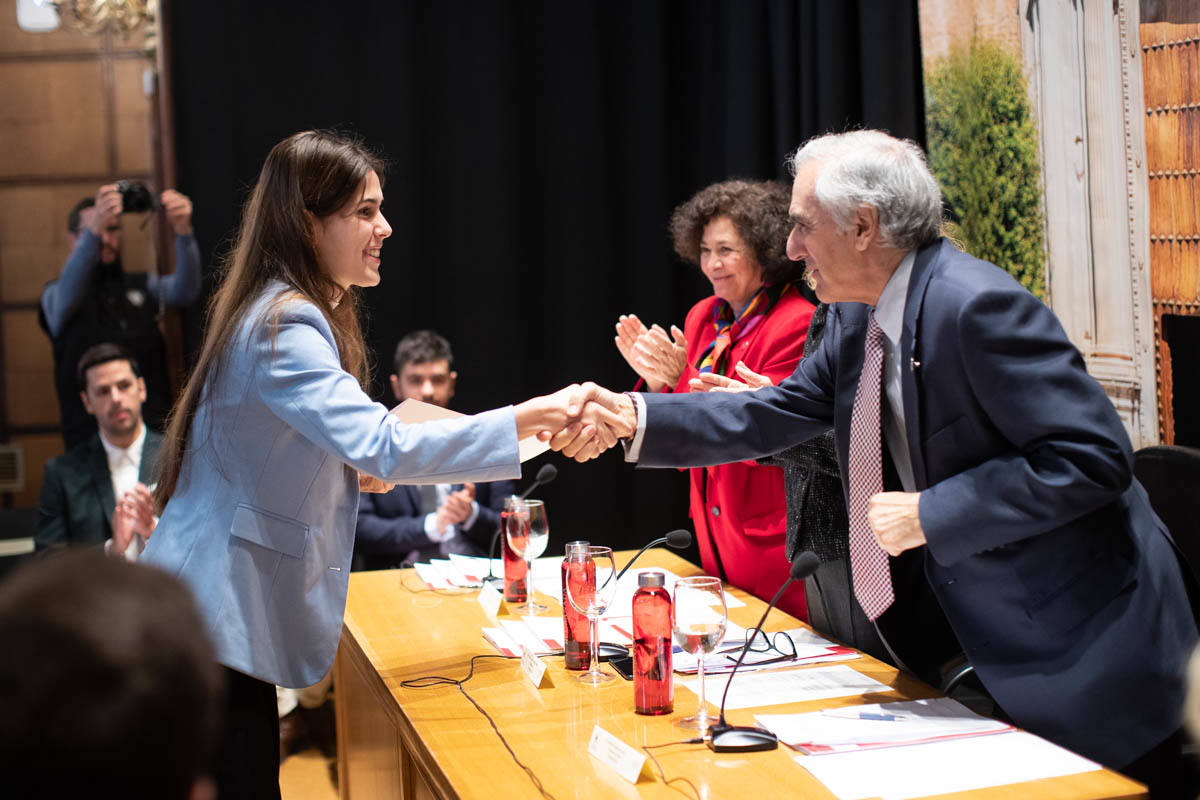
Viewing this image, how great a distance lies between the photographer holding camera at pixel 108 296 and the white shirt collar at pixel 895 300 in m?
3.15

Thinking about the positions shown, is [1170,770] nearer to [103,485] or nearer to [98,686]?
[98,686]

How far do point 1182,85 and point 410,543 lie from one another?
2.64 m

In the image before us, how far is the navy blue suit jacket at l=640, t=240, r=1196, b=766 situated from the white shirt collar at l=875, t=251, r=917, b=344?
3.4 inches

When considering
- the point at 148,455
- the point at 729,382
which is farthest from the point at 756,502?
the point at 148,455

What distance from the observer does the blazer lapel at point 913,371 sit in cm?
193

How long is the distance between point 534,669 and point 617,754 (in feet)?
1.44

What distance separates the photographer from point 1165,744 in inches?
71.3

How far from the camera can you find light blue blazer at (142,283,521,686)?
187 centimetres

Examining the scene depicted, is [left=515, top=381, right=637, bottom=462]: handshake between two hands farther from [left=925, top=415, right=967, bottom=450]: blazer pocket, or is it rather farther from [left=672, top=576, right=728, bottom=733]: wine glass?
[left=925, top=415, right=967, bottom=450]: blazer pocket

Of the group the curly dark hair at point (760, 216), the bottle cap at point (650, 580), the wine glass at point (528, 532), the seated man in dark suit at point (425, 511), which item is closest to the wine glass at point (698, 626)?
the bottle cap at point (650, 580)

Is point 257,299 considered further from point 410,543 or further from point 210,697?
point 410,543

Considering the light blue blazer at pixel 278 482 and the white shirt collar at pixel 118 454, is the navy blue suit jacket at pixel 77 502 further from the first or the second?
the light blue blazer at pixel 278 482

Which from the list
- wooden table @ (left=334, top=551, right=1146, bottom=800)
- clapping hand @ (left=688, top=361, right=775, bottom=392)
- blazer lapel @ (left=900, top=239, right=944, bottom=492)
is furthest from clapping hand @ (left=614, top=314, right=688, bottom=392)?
blazer lapel @ (left=900, top=239, right=944, bottom=492)

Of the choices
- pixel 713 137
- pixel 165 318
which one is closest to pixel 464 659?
pixel 165 318
